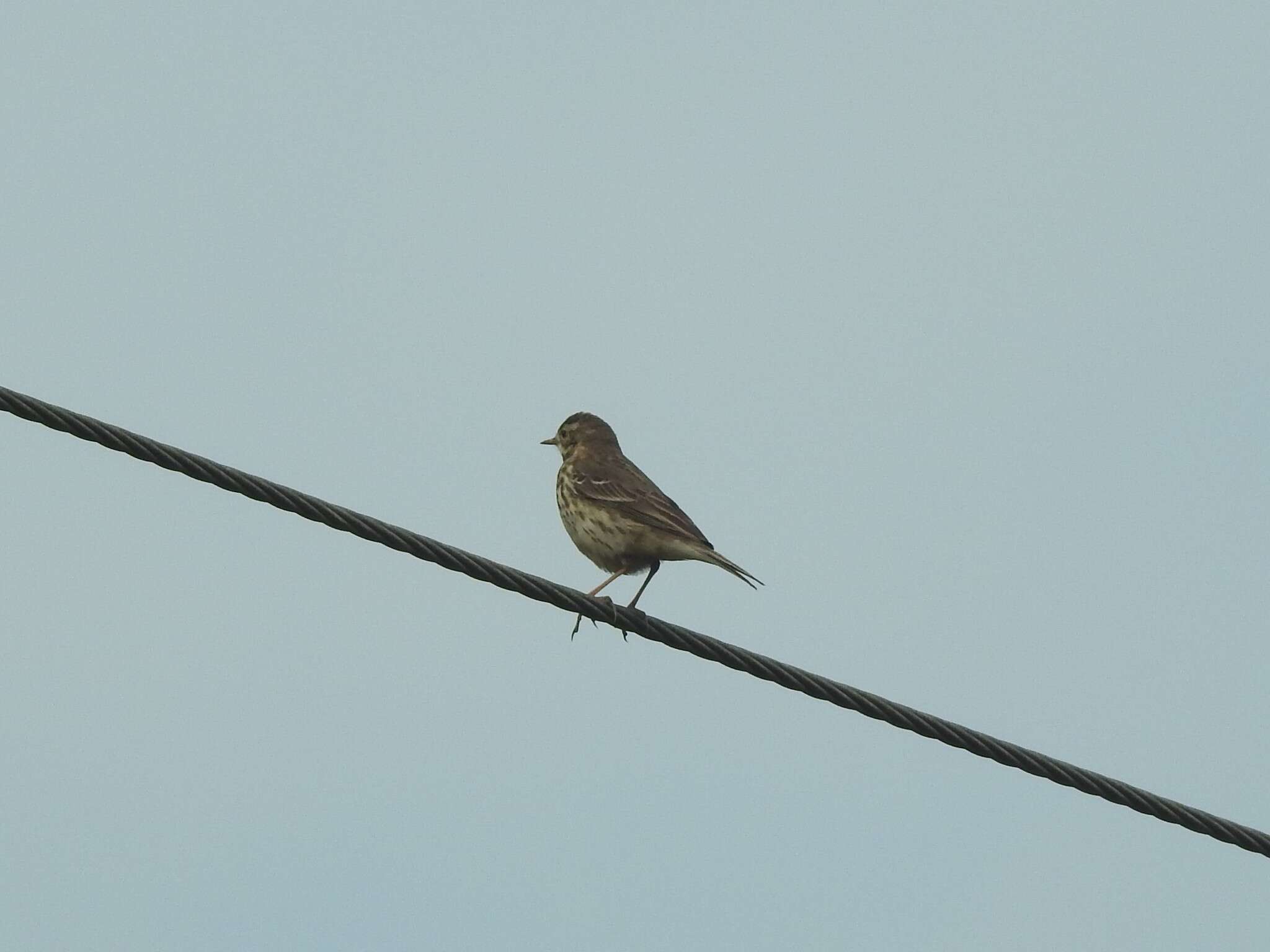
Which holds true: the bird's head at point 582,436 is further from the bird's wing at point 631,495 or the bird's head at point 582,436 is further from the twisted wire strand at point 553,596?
the twisted wire strand at point 553,596

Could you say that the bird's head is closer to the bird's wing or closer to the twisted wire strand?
the bird's wing

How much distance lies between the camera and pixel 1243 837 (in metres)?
8.28

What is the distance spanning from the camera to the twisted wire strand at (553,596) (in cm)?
779

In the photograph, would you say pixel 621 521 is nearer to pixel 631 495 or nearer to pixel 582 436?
pixel 631 495

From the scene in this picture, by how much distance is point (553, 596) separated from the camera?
8.89 metres

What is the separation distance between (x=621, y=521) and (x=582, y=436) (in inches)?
100

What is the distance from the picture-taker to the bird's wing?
1264 centimetres

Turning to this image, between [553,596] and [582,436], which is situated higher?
[582,436]

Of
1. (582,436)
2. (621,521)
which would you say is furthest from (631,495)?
(582,436)

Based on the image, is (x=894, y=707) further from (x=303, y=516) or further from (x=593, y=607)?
(x=303, y=516)

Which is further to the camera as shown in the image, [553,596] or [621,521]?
[621,521]

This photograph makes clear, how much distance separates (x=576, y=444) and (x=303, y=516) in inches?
287

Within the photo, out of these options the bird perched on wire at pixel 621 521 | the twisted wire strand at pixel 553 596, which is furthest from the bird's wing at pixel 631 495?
the twisted wire strand at pixel 553 596

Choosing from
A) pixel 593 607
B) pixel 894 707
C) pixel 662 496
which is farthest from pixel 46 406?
pixel 662 496
